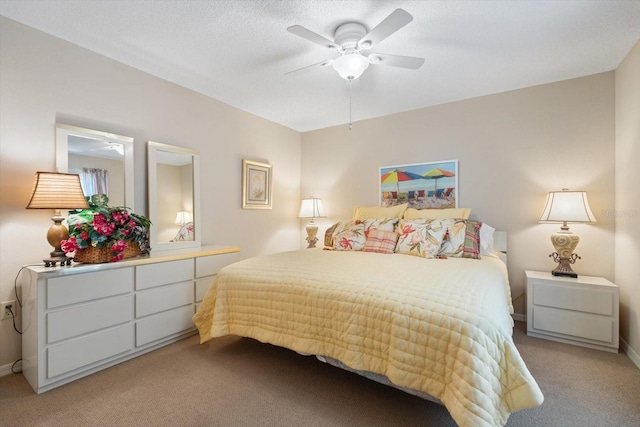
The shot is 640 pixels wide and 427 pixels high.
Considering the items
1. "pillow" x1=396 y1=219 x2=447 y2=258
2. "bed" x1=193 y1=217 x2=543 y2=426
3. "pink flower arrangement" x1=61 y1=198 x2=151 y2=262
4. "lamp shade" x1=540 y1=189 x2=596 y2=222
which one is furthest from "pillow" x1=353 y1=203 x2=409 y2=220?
"pink flower arrangement" x1=61 y1=198 x2=151 y2=262

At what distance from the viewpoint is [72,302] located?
1880 mm

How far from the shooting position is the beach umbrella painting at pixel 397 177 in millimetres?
3578

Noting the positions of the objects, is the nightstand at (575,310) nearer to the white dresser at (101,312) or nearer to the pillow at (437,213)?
the pillow at (437,213)

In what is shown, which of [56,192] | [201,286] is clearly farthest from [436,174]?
[56,192]

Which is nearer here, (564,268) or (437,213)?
(564,268)

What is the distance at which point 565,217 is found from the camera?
2.48m

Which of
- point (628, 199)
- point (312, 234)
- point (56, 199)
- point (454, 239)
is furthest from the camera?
point (312, 234)

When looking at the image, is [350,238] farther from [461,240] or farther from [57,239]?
[57,239]

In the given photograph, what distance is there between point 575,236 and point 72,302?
154 inches

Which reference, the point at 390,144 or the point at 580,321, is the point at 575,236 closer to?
the point at 580,321

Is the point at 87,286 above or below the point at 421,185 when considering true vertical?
below

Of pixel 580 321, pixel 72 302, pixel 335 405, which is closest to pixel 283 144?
pixel 72 302

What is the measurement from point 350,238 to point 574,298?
6.44 feet

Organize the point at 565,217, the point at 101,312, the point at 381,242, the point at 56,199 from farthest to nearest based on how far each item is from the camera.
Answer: the point at 381,242, the point at 565,217, the point at 101,312, the point at 56,199
